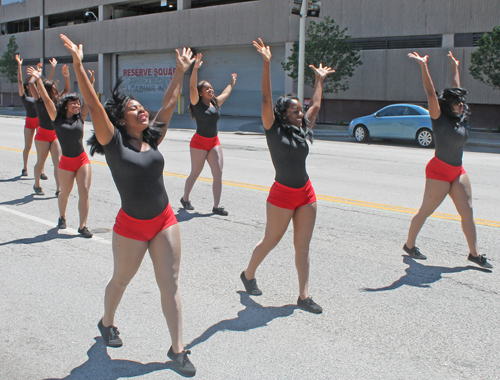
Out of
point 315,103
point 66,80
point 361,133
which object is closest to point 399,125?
point 361,133

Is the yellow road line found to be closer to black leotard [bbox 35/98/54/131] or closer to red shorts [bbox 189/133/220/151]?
red shorts [bbox 189/133/220/151]

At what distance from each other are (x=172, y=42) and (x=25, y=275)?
109ft

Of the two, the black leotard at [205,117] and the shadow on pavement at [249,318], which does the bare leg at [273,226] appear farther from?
the black leotard at [205,117]

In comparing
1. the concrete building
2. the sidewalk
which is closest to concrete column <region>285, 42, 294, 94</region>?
the concrete building

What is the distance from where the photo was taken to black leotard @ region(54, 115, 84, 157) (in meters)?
6.68

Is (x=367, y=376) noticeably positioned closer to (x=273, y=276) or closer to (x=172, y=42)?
(x=273, y=276)

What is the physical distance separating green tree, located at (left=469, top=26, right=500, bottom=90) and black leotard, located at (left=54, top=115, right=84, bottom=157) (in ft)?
63.6

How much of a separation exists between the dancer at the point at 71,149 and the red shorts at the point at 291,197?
10.1ft

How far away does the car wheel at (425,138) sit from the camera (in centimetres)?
1941

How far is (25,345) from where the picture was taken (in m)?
3.88

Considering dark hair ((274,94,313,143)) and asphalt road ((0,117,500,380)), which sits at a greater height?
dark hair ((274,94,313,143))

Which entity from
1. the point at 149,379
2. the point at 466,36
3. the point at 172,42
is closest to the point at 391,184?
the point at 149,379

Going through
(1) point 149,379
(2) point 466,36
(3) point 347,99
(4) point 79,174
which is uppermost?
(2) point 466,36

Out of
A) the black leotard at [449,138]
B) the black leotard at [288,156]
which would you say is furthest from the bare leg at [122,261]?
the black leotard at [449,138]
